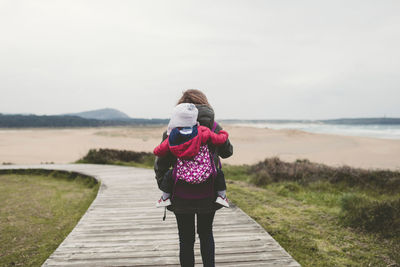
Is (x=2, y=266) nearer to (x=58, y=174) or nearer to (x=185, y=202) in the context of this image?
(x=185, y=202)

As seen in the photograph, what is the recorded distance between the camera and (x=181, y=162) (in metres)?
2.10

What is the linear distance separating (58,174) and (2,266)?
757 cm

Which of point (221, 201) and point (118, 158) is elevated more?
point (221, 201)

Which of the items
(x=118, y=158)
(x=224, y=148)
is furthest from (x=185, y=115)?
(x=118, y=158)

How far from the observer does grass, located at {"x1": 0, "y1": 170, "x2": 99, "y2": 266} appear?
412cm

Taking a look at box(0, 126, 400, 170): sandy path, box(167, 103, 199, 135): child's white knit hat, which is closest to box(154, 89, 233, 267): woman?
box(167, 103, 199, 135): child's white knit hat

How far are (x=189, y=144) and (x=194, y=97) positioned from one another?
417mm

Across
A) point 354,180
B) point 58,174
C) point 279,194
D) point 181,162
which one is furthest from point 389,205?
point 58,174

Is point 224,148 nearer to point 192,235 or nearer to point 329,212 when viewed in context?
point 192,235

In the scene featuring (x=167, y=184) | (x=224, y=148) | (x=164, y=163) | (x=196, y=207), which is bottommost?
(x=196, y=207)

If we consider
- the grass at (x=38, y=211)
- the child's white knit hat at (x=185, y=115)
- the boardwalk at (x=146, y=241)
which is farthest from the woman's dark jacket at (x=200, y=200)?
the grass at (x=38, y=211)

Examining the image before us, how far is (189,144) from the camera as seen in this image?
2004 millimetres

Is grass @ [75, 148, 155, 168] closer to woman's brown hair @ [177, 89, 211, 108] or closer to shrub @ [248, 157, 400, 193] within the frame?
shrub @ [248, 157, 400, 193]

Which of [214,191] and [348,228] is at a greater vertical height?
[214,191]
